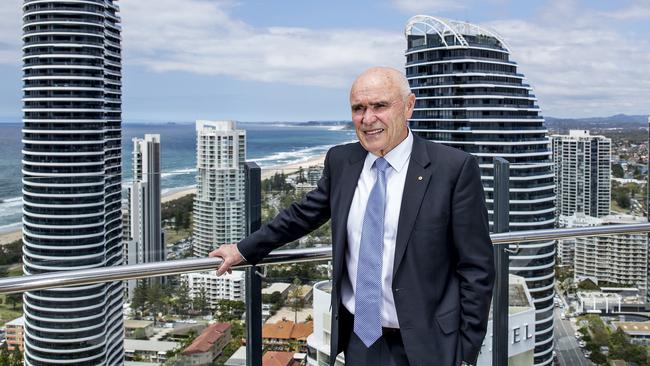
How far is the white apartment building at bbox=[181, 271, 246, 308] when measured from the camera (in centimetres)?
209

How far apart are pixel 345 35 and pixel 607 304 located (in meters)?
101

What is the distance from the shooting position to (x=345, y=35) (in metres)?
101

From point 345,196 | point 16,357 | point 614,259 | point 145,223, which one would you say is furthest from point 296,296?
point 614,259

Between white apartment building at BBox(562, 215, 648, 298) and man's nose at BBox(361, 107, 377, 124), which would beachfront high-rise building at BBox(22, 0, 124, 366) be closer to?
white apartment building at BBox(562, 215, 648, 298)

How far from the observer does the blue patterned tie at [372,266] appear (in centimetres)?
164

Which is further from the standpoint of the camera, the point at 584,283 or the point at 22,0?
the point at 22,0

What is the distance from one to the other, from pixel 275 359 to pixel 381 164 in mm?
992

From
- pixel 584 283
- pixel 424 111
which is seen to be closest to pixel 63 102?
pixel 424 111

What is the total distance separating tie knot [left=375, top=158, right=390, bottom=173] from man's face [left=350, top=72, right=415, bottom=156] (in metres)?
0.04

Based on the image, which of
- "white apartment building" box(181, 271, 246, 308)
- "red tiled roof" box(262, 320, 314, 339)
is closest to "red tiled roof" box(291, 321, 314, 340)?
"red tiled roof" box(262, 320, 314, 339)

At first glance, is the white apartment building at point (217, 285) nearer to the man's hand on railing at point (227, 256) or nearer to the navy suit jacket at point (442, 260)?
the man's hand on railing at point (227, 256)

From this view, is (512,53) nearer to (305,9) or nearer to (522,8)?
(522,8)

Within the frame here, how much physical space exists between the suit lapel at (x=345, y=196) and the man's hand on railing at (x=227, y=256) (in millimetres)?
416

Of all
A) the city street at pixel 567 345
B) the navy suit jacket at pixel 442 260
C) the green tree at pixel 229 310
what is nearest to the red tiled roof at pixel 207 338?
the green tree at pixel 229 310
